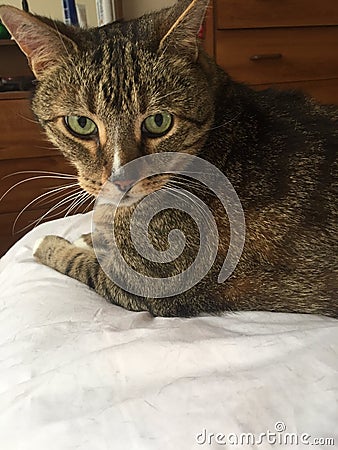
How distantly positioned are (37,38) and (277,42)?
1.52m

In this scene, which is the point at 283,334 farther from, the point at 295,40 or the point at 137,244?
the point at 295,40

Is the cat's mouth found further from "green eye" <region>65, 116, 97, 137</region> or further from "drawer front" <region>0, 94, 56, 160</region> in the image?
"drawer front" <region>0, 94, 56, 160</region>

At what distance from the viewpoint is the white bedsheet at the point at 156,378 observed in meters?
0.55

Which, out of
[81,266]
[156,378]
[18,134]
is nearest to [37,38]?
[81,266]

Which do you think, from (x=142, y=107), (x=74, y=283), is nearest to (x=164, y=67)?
(x=142, y=107)

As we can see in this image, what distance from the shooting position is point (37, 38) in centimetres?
83

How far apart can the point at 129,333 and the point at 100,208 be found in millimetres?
293

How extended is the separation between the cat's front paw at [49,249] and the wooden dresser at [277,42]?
4.06ft

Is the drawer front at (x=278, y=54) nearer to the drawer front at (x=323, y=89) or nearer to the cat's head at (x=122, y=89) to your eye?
the drawer front at (x=323, y=89)

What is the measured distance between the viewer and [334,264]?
0.83 m

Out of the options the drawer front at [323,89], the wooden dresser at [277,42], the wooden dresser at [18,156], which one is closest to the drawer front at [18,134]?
the wooden dresser at [18,156]

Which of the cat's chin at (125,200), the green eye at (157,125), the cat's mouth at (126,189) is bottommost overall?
the cat's chin at (125,200)

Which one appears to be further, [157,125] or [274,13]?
[274,13]

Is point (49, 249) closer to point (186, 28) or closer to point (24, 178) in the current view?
point (186, 28)
